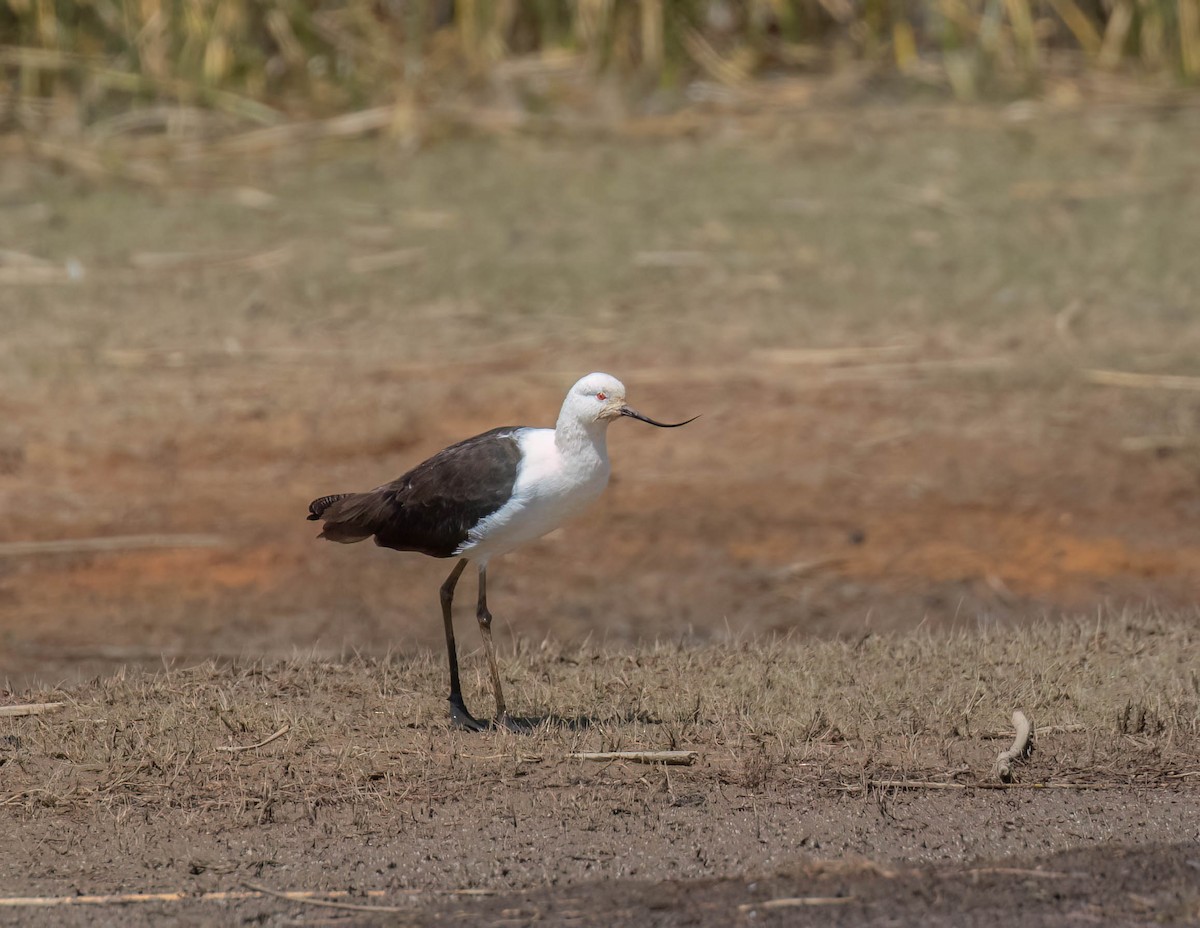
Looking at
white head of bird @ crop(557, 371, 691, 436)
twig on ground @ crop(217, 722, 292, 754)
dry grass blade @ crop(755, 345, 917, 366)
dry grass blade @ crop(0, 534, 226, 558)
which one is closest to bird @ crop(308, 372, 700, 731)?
white head of bird @ crop(557, 371, 691, 436)

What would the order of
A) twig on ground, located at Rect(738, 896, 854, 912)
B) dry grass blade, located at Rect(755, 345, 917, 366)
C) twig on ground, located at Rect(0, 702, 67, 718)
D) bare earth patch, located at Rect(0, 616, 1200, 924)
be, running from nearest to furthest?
twig on ground, located at Rect(738, 896, 854, 912) → bare earth patch, located at Rect(0, 616, 1200, 924) → twig on ground, located at Rect(0, 702, 67, 718) → dry grass blade, located at Rect(755, 345, 917, 366)

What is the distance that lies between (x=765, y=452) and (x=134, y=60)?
588cm

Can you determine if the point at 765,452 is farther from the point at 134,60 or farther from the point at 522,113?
the point at 134,60

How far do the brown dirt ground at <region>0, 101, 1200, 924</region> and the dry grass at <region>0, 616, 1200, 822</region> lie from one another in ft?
0.52

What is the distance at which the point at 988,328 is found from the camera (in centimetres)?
927

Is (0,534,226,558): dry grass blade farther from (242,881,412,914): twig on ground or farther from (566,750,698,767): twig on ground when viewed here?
(242,881,412,914): twig on ground

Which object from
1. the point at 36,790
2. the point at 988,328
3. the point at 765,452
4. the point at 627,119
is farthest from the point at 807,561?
the point at 627,119

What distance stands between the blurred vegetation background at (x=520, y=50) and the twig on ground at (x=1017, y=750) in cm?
790

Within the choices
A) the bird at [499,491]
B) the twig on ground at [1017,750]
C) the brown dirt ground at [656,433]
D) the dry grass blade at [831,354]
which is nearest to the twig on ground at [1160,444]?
the brown dirt ground at [656,433]

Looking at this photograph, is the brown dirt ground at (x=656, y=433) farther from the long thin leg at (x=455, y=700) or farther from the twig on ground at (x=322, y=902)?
the long thin leg at (x=455, y=700)

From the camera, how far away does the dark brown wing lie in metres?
5.05

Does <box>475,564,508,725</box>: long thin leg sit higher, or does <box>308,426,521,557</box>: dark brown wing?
<box>308,426,521,557</box>: dark brown wing

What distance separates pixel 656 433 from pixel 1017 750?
3779 mm

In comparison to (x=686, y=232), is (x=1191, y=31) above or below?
above
